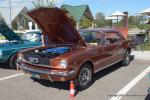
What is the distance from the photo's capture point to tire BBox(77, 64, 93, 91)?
652 centimetres

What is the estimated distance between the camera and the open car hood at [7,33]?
953 centimetres

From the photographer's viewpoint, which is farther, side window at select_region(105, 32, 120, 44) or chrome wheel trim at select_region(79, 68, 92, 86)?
side window at select_region(105, 32, 120, 44)

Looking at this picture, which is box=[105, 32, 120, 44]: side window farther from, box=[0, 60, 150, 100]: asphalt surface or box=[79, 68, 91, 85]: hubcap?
box=[79, 68, 91, 85]: hubcap

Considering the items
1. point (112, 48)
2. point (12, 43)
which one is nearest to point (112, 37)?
point (112, 48)

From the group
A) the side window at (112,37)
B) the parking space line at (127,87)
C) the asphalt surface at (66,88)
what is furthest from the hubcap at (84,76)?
the side window at (112,37)

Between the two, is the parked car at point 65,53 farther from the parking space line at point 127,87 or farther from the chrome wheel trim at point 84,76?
the parking space line at point 127,87

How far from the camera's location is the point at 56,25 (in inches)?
276

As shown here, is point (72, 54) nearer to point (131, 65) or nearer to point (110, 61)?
point (110, 61)

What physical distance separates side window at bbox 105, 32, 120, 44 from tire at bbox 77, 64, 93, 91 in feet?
4.69

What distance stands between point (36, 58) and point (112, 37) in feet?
11.1

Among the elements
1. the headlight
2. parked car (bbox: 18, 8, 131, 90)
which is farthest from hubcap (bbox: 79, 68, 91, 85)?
the headlight

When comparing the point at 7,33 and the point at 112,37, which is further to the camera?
the point at 7,33

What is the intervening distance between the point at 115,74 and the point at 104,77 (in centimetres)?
58

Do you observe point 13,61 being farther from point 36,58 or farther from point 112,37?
point 112,37
